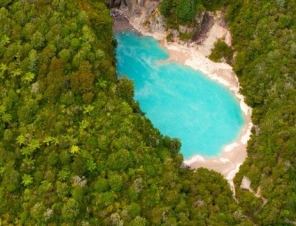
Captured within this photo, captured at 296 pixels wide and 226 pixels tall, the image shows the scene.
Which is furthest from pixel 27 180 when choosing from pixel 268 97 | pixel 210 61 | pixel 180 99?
pixel 210 61

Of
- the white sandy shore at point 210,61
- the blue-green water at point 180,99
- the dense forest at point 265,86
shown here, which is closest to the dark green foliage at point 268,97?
the dense forest at point 265,86

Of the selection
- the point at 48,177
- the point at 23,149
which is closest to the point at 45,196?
the point at 48,177

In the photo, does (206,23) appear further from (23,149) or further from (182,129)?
(23,149)

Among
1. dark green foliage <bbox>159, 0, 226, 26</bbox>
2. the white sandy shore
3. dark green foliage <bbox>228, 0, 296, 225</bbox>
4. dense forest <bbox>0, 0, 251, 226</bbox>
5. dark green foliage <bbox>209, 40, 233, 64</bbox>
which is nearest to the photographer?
dense forest <bbox>0, 0, 251, 226</bbox>

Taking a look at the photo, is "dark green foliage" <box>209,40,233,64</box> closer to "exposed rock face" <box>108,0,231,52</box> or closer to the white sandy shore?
the white sandy shore

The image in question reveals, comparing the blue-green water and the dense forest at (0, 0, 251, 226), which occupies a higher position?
the blue-green water

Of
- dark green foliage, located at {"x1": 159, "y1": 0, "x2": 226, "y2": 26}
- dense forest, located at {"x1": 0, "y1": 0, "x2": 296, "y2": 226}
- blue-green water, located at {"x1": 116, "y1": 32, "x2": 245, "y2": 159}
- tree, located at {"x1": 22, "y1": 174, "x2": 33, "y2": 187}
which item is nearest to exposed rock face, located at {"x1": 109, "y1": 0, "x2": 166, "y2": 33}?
dark green foliage, located at {"x1": 159, "y1": 0, "x2": 226, "y2": 26}
